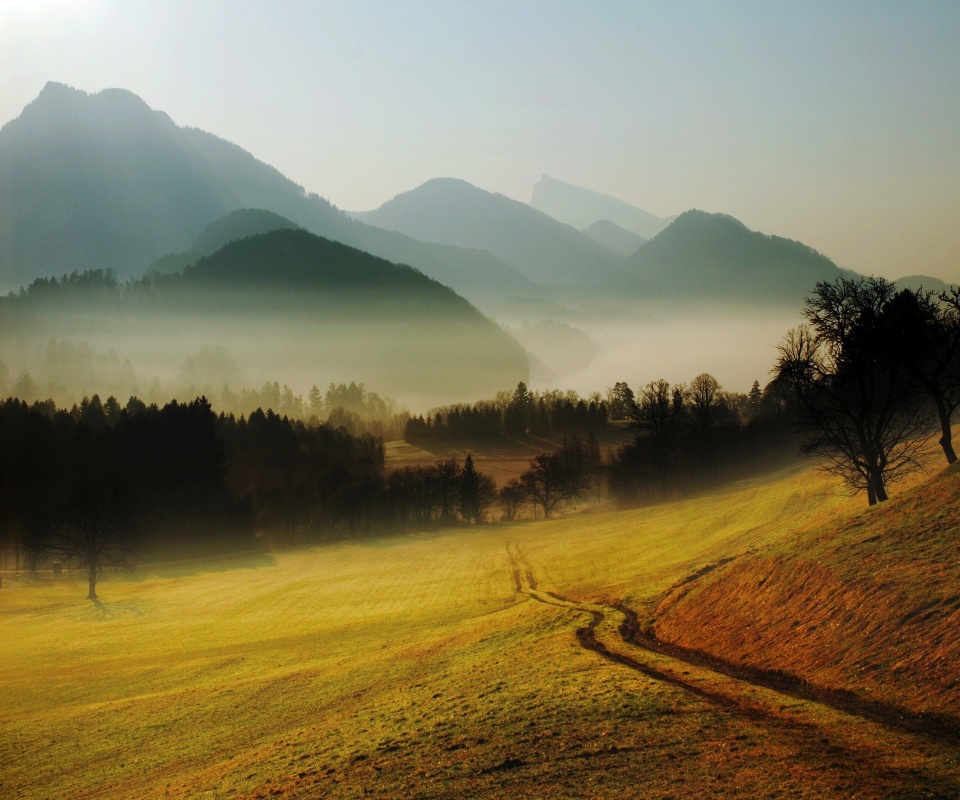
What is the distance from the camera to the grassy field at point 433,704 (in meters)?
16.2

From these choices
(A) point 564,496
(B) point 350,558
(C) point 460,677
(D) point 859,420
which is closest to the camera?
(C) point 460,677

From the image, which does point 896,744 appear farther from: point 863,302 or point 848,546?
point 863,302

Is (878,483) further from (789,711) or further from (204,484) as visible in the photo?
(204,484)

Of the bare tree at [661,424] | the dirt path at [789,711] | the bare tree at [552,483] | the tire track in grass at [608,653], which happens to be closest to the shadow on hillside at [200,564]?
the bare tree at [552,483]

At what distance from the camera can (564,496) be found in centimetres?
12706

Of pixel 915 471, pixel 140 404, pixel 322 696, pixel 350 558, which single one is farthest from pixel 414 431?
pixel 322 696

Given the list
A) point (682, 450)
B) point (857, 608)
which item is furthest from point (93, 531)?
point (682, 450)

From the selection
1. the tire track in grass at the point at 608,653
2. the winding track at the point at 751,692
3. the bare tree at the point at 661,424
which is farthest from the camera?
the bare tree at the point at 661,424

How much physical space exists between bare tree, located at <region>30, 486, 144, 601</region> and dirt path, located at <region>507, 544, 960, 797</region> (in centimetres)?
6643

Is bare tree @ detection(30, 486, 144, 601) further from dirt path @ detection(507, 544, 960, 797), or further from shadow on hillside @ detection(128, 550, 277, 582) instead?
dirt path @ detection(507, 544, 960, 797)

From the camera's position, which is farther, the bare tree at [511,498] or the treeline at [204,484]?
the bare tree at [511,498]

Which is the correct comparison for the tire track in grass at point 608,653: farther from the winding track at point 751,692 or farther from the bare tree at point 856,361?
the bare tree at point 856,361

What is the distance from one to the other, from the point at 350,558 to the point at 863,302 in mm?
67954

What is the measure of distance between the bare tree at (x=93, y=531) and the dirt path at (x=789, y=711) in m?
66.4
